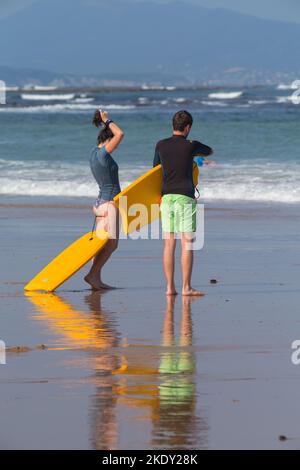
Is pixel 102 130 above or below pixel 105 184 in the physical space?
above

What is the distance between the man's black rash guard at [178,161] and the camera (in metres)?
10.1

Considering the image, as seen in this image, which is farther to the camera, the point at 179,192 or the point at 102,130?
the point at 102,130

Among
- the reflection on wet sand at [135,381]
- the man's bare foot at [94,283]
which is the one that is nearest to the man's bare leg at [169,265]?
the reflection on wet sand at [135,381]

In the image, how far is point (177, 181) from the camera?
10.2 metres

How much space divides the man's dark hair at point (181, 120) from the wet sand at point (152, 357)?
130 cm

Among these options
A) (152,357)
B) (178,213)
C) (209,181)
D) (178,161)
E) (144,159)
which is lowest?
(152,357)

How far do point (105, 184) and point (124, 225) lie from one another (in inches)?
15.6

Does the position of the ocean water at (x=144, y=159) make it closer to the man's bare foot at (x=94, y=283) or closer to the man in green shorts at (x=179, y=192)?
the man's bare foot at (x=94, y=283)

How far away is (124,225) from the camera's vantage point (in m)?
10.7

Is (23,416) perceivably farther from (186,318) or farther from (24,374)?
(186,318)

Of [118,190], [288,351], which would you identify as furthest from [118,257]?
[288,351]

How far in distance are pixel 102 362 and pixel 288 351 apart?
3.69ft

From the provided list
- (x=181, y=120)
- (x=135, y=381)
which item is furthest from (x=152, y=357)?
(x=181, y=120)

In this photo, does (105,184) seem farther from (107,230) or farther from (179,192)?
(179,192)
